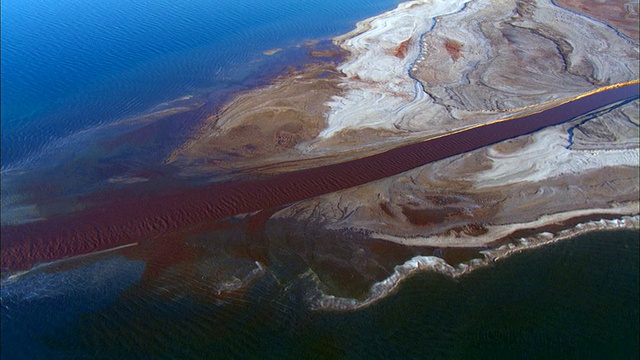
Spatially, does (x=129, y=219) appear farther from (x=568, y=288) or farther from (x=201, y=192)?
→ (x=568, y=288)

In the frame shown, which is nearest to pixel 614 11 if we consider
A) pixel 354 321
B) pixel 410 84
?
pixel 410 84

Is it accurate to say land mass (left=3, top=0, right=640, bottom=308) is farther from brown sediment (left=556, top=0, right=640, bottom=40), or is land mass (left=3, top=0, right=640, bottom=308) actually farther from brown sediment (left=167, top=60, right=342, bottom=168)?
brown sediment (left=556, top=0, right=640, bottom=40)

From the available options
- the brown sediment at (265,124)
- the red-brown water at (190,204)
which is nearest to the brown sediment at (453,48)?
the brown sediment at (265,124)

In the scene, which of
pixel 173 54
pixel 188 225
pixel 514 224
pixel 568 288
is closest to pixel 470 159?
pixel 514 224

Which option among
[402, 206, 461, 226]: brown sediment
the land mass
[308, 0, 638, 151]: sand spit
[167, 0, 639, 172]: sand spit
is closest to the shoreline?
the land mass

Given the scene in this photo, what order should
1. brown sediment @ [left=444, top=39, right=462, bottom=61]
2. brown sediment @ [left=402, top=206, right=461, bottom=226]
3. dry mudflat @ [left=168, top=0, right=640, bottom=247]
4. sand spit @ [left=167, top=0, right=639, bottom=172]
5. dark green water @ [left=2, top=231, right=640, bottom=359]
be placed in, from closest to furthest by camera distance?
dark green water @ [left=2, top=231, right=640, bottom=359] → brown sediment @ [left=402, top=206, right=461, bottom=226] → dry mudflat @ [left=168, top=0, right=640, bottom=247] → sand spit @ [left=167, top=0, right=639, bottom=172] → brown sediment @ [left=444, top=39, right=462, bottom=61]

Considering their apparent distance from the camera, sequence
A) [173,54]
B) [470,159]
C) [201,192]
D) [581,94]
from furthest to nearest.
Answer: [173,54] < [581,94] < [470,159] < [201,192]

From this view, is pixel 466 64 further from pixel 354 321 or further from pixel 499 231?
pixel 354 321
